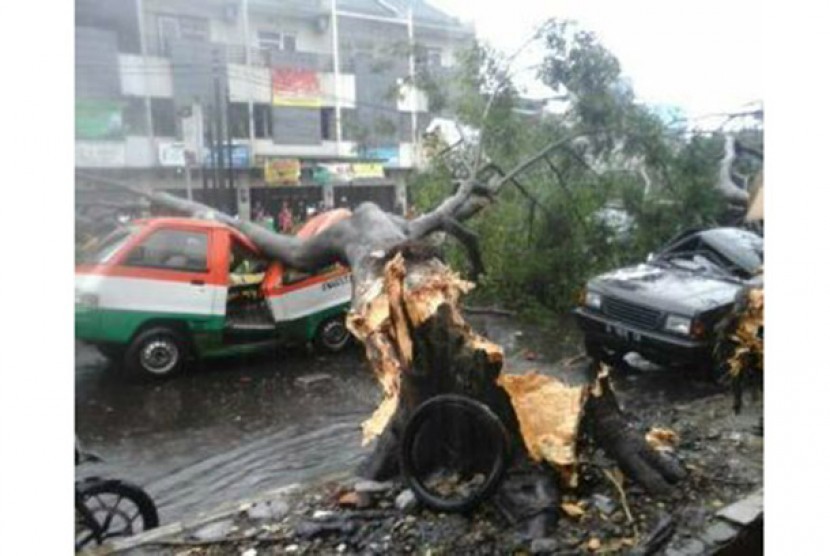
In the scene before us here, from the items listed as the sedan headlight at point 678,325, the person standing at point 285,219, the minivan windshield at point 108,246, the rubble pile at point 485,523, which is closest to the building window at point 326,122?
the person standing at point 285,219

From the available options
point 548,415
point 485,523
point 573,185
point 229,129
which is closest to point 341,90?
point 229,129

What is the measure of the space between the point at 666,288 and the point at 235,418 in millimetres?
1379

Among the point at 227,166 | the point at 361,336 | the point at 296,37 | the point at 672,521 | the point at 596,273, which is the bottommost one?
the point at 672,521

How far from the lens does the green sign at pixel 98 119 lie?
1741 mm

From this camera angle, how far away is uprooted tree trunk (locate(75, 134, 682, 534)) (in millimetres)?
1940

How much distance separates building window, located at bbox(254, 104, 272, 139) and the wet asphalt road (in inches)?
26.2

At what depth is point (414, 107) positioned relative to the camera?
2.02 meters

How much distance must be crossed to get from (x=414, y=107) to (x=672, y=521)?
137cm

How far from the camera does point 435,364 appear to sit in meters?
2.00

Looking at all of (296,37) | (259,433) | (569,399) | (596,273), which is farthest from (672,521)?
(296,37)

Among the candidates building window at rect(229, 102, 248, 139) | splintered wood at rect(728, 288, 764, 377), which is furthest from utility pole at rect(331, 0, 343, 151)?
splintered wood at rect(728, 288, 764, 377)

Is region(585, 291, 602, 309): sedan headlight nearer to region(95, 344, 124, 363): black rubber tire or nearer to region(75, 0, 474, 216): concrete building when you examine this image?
region(75, 0, 474, 216): concrete building
